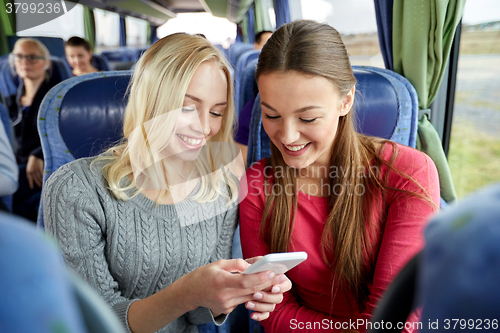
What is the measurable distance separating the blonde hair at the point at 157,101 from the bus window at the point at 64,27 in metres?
3.42

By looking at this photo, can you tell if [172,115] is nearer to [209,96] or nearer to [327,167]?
[209,96]

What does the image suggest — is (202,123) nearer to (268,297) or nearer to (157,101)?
(157,101)

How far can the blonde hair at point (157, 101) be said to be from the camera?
1028mm

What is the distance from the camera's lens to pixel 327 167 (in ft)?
4.00

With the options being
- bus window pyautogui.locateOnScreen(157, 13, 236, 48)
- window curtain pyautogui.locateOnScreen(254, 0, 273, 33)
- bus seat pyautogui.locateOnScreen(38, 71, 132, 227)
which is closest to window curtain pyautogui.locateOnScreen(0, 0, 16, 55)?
bus seat pyautogui.locateOnScreen(38, 71, 132, 227)

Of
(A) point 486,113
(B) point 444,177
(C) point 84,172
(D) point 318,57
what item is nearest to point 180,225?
(C) point 84,172

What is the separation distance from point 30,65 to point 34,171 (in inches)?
38.7

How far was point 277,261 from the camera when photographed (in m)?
0.70

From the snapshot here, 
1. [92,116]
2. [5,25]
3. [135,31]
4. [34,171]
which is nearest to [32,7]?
[5,25]

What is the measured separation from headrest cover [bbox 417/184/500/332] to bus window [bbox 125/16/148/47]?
6888 millimetres

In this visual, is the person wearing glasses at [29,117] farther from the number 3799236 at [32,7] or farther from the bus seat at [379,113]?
the bus seat at [379,113]

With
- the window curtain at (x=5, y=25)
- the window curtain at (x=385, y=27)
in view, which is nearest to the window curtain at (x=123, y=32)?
the window curtain at (x=5, y=25)

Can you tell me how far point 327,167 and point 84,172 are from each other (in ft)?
2.52

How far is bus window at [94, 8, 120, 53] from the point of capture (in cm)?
484
